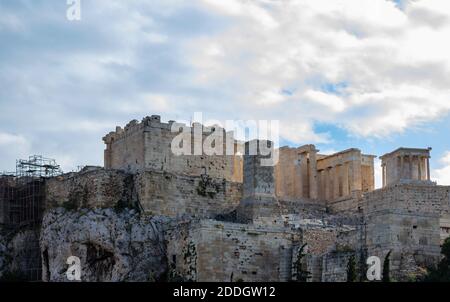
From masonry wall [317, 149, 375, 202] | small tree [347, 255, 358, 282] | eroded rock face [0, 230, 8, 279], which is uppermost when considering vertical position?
masonry wall [317, 149, 375, 202]

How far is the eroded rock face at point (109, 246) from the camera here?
53594mm

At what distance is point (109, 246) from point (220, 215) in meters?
6.04

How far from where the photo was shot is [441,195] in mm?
59906

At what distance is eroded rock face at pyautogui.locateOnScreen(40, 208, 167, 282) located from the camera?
176 feet

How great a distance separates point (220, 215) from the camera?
57312mm

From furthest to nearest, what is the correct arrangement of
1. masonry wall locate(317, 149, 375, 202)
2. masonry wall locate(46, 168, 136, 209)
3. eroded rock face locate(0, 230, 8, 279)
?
masonry wall locate(317, 149, 375, 202)
eroded rock face locate(0, 230, 8, 279)
masonry wall locate(46, 168, 136, 209)

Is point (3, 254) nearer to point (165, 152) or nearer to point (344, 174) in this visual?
point (165, 152)

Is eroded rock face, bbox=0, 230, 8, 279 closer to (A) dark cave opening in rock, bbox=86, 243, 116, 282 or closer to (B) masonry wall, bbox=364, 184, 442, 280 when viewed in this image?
(A) dark cave opening in rock, bbox=86, 243, 116, 282

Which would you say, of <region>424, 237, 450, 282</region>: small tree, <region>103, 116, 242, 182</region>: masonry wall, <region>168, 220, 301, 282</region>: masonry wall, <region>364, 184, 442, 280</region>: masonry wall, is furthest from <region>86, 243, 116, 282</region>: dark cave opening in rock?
<region>424, 237, 450, 282</region>: small tree

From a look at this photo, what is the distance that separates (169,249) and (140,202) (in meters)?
3.49

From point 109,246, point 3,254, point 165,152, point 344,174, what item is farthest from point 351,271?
point 3,254

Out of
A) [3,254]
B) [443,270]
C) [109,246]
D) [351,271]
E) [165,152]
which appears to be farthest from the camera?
[3,254]

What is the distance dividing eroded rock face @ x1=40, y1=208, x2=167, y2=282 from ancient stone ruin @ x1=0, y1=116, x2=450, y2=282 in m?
0.05
